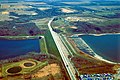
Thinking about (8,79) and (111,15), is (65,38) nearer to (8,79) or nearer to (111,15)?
(8,79)

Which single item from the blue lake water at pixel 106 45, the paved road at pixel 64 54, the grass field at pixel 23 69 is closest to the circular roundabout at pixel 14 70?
the grass field at pixel 23 69

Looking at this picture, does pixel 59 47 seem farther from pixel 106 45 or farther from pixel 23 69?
pixel 23 69

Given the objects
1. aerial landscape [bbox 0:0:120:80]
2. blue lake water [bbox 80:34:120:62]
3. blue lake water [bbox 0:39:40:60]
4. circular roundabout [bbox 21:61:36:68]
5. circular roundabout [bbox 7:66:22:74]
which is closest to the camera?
aerial landscape [bbox 0:0:120:80]

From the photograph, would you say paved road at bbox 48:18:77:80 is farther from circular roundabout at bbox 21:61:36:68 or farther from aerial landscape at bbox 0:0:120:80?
circular roundabout at bbox 21:61:36:68

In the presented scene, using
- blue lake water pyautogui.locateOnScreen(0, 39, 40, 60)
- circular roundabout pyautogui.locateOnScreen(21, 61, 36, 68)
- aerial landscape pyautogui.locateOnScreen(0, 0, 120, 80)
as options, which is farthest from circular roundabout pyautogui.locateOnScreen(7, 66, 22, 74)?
blue lake water pyautogui.locateOnScreen(0, 39, 40, 60)

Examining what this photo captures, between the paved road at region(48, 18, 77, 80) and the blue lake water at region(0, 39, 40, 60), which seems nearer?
the paved road at region(48, 18, 77, 80)

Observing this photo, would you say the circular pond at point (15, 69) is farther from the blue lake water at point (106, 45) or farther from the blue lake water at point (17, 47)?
the blue lake water at point (106, 45)

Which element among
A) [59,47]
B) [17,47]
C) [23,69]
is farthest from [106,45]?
[23,69]
